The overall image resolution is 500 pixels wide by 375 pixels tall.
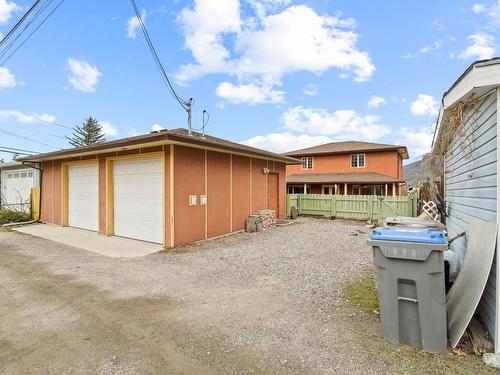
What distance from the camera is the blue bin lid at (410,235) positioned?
8.46 feet

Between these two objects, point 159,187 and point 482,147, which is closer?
point 482,147

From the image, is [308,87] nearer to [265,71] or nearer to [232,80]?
[265,71]

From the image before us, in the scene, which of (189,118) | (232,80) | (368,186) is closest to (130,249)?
(189,118)

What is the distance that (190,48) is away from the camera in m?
11.2

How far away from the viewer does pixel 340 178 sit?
2044 cm

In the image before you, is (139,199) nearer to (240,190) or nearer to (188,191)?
(188,191)

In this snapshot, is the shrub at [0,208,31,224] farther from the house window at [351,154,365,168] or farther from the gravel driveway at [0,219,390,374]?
the house window at [351,154,365,168]

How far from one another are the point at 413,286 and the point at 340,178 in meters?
18.6

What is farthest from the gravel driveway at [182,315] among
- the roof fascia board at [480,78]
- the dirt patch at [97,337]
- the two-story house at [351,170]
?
the two-story house at [351,170]

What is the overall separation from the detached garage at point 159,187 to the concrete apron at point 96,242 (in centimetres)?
29

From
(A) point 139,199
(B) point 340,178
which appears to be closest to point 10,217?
(A) point 139,199

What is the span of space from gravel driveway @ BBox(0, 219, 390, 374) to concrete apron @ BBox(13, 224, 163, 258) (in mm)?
616

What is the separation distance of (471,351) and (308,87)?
44.9ft

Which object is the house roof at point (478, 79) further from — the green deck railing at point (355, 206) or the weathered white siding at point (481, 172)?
the green deck railing at point (355, 206)
